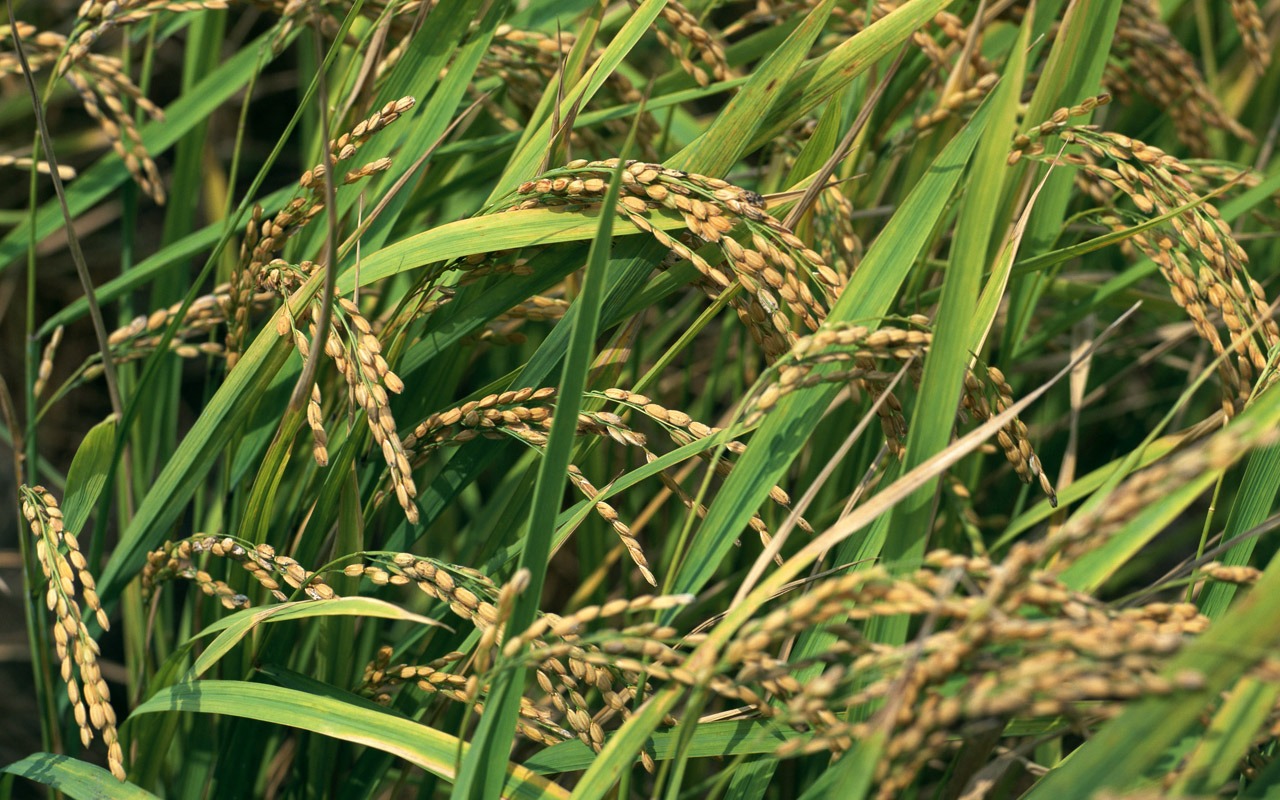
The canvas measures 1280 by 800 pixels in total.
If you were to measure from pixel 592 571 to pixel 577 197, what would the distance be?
752mm

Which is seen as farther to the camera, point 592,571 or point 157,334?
point 592,571

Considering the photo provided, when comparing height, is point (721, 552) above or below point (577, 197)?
below

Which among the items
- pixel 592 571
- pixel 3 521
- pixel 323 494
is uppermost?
pixel 323 494

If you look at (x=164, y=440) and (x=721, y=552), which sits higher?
→ (x=721, y=552)

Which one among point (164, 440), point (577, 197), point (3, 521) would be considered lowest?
point (3, 521)

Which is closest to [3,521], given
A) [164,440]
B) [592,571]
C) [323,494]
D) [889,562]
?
[164,440]

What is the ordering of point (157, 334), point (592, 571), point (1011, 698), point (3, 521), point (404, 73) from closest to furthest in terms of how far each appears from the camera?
point (1011, 698), point (404, 73), point (157, 334), point (592, 571), point (3, 521)

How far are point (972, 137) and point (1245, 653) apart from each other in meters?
0.52

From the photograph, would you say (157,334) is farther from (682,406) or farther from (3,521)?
(3,521)

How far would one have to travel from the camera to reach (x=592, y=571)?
4.85 feet

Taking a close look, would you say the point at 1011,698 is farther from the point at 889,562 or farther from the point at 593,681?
the point at 593,681

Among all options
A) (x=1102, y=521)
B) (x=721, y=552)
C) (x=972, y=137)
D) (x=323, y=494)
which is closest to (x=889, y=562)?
(x=721, y=552)

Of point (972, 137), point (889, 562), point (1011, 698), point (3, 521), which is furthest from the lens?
point (3, 521)

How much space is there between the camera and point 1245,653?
55 centimetres
